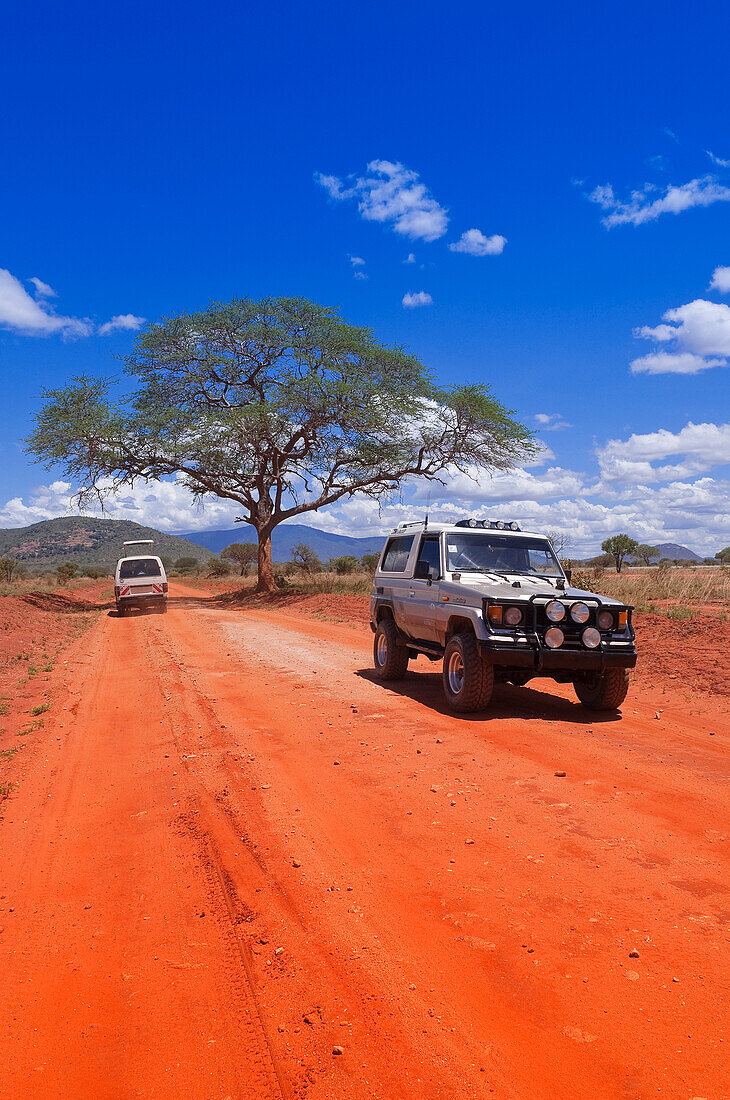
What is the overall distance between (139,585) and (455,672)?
705 inches

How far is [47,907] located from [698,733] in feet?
20.7

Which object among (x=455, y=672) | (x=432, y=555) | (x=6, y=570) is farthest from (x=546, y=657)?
(x=6, y=570)

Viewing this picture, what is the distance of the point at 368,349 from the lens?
30.0 metres

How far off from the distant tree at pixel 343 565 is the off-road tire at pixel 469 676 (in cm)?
3356

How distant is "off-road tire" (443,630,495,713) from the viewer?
751 cm

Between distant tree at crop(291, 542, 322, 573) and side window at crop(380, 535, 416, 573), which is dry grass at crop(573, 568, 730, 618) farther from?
distant tree at crop(291, 542, 322, 573)

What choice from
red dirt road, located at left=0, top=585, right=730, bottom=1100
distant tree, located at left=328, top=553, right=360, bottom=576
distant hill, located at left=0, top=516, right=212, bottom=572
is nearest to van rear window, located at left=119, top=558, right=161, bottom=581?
red dirt road, located at left=0, top=585, right=730, bottom=1100

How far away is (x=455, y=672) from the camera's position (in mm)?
7977

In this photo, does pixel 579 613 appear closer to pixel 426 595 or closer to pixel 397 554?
pixel 426 595

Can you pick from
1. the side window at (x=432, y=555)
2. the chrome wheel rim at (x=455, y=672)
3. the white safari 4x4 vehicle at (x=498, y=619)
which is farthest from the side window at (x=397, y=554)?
the chrome wheel rim at (x=455, y=672)

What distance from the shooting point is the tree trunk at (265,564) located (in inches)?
1216

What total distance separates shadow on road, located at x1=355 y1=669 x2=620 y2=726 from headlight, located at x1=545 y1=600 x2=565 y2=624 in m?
1.17

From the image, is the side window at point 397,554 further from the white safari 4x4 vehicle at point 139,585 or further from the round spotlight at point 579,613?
the white safari 4x4 vehicle at point 139,585

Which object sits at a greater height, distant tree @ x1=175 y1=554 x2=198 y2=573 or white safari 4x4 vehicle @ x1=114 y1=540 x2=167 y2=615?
distant tree @ x1=175 y1=554 x2=198 y2=573
